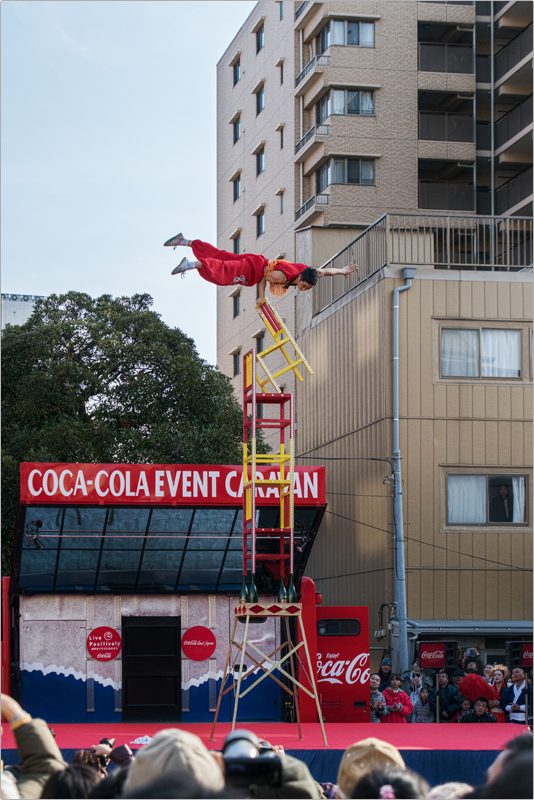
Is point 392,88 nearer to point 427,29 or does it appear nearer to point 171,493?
point 427,29

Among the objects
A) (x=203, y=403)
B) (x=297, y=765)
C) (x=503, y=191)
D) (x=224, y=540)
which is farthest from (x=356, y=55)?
(x=297, y=765)

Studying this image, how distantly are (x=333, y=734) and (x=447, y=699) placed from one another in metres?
3.64

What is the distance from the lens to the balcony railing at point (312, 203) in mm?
36906

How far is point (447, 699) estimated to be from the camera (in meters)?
16.8

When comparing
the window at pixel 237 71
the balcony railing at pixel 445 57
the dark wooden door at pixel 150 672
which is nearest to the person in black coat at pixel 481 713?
the dark wooden door at pixel 150 672

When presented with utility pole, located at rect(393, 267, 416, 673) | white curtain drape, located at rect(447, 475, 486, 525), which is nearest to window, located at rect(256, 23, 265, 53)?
utility pole, located at rect(393, 267, 416, 673)

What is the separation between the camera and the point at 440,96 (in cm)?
3819

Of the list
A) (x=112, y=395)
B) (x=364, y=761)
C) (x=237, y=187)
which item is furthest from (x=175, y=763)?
(x=237, y=187)

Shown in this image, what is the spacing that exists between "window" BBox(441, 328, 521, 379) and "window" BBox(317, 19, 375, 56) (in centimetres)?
1545

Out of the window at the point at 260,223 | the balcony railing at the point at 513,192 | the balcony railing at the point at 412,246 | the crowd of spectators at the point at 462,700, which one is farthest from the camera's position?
the window at the point at 260,223

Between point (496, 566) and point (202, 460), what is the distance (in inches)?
313

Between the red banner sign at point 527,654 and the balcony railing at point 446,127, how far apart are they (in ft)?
79.1

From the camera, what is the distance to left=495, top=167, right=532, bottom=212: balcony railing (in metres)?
37.3

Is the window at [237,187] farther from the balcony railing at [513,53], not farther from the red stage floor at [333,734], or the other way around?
the red stage floor at [333,734]
